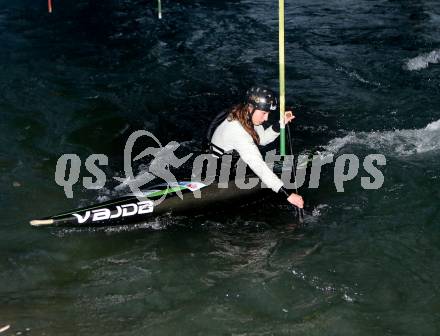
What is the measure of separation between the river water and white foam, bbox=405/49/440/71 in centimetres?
9

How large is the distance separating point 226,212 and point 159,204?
3.30 ft

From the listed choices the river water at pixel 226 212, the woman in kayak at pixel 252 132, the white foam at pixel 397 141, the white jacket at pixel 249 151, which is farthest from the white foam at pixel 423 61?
the white jacket at pixel 249 151

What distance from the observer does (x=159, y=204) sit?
24.3 feet

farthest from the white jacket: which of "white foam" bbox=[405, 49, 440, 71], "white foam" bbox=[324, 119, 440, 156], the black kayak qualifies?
"white foam" bbox=[405, 49, 440, 71]

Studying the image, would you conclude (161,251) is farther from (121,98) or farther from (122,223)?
(121,98)

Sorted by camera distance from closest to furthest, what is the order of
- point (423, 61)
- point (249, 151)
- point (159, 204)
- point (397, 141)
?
point (249, 151)
point (159, 204)
point (397, 141)
point (423, 61)

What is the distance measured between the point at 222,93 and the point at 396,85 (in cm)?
377

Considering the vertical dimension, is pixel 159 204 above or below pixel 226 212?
above

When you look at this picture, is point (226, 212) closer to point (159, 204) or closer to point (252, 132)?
point (159, 204)

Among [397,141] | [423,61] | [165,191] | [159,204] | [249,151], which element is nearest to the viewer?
[249,151]

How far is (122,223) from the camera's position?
7.29 metres

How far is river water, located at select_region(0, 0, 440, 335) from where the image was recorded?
591cm

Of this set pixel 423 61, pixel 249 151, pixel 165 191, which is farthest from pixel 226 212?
pixel 423 61

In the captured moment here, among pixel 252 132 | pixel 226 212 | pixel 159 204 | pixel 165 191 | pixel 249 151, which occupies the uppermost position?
pixel 252 132
